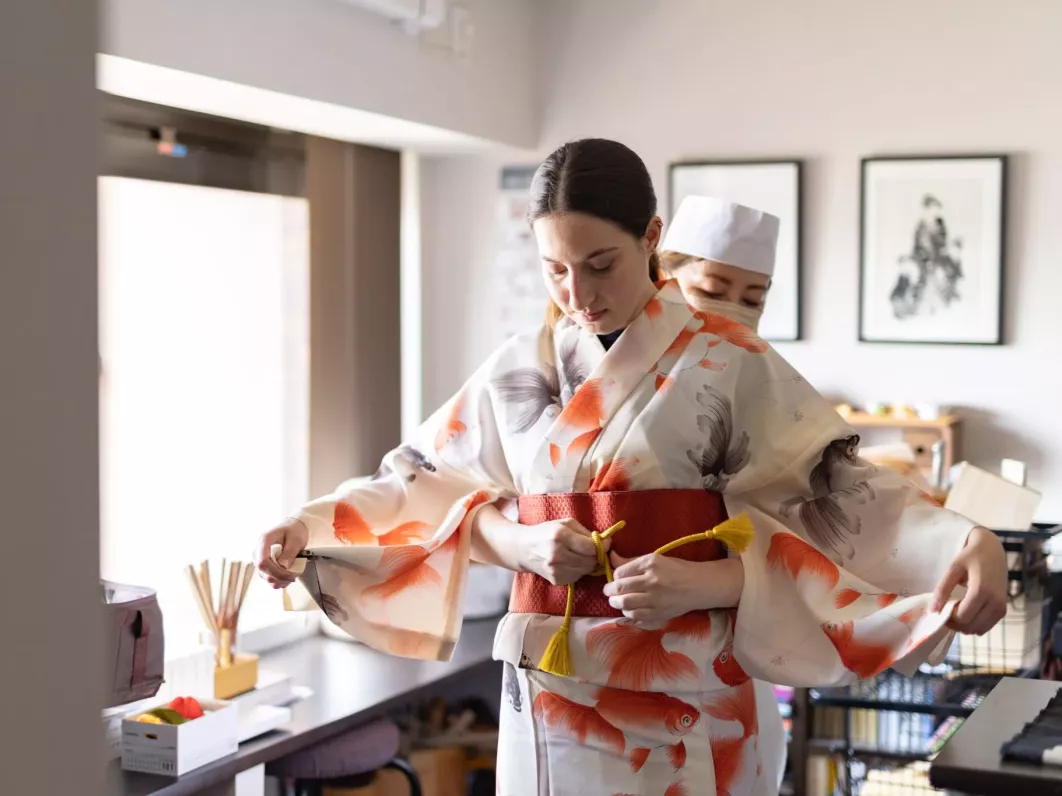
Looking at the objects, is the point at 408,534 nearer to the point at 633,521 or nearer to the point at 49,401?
the point at 633,521

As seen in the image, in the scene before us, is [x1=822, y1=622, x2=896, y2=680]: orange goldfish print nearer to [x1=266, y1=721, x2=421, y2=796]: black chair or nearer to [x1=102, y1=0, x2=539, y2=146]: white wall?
[x1=102, y1=0, x2=539, y2=146]: white wall

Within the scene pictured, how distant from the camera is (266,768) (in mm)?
2391

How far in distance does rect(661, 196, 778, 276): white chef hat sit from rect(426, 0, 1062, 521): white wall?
1.28 m

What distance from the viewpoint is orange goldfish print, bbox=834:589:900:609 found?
53.5 inches

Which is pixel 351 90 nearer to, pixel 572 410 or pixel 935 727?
pixel 572 410

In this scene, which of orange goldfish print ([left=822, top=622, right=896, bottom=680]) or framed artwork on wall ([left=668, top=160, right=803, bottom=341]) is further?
framed artwork on wall ([left=668, top=160, right=803, bottom=341])

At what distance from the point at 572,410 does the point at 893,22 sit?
79.4 inches

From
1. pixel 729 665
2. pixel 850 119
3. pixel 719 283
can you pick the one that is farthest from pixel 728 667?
pixel 850 119

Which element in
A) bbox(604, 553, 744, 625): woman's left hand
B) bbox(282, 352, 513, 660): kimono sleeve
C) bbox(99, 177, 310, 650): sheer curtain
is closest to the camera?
bbox(604, 553, 744, 625): woman's left hand

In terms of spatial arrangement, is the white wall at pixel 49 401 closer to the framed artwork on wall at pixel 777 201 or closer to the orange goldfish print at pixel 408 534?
the orange goldfish print at pixel 408 534

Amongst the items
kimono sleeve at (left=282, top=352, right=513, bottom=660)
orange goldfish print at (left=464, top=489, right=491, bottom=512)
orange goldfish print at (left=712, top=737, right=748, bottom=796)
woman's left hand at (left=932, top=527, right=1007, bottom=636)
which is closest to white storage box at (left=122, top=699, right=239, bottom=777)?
kimono sleeve at (left=282, top=352, right=513, bottom=660)

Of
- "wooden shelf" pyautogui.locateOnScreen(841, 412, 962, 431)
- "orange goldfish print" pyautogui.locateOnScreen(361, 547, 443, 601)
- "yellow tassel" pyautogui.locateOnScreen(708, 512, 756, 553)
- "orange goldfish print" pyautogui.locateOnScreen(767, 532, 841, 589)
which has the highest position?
"wooden shelf" pyautogui.locateOnScreen(841, 412, 962, 431)

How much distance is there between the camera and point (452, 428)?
154 centimetres

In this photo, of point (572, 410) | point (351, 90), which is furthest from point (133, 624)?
point (351, 90)
